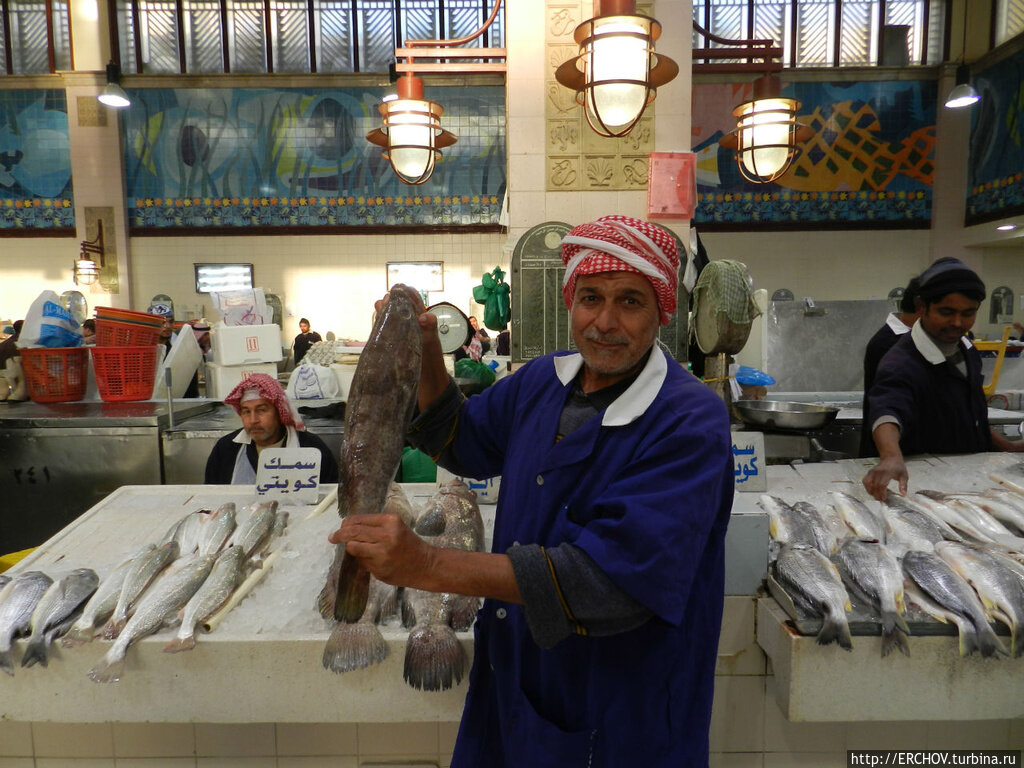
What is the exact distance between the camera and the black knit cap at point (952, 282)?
9.47 ft

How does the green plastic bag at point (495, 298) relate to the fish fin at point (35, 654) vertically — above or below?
above

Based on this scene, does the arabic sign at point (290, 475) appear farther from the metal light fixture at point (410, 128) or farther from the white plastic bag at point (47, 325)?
the white plastic bag at point (47, 325)

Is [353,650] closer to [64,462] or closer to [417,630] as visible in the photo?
[417,630]

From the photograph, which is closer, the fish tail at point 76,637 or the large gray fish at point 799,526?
the fish tail at point 76,637

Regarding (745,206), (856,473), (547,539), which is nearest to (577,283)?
(547,539)

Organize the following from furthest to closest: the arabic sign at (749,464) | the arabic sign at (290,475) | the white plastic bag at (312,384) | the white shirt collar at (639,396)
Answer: the white plastic bag at (312,384) < the arabic sign at (290,475) < the arabic sign at (749,464) < the white shirt collar at (639,396)

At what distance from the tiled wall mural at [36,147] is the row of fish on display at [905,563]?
14071mm

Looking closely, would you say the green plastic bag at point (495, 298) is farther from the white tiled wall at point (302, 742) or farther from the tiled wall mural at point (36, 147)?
the tiled wall mural at point (36, 147)

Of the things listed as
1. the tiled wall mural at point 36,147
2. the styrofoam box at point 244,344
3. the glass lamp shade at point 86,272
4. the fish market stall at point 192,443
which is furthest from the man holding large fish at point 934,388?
the tiled wall mural at point 36,147

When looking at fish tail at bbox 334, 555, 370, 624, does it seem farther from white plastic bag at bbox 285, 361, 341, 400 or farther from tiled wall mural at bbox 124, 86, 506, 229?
tiled wall mural at bbox 124, 86, 506, 229

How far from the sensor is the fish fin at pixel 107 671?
1.66m

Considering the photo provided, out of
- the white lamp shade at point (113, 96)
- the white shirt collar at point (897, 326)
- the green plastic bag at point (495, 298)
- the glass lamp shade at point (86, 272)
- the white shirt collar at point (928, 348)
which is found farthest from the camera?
the glass lamp shade at point (86, 272)

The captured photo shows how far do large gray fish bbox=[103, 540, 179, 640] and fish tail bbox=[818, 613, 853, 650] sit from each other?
6.20 feet

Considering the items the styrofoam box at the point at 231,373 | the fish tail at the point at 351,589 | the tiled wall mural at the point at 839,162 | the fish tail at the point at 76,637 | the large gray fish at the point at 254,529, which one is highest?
the tiled wall mural at the point at 839,162
